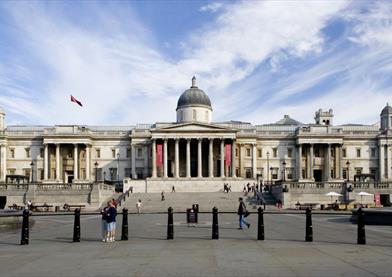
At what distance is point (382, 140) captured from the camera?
10544 cm

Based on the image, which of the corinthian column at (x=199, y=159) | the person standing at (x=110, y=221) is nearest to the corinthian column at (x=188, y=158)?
the corinthian column at (x=199, y=159)

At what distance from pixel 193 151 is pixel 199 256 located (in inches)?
3284

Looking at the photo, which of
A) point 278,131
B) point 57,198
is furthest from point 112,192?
point 278,131

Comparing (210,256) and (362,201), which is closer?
(210,256)

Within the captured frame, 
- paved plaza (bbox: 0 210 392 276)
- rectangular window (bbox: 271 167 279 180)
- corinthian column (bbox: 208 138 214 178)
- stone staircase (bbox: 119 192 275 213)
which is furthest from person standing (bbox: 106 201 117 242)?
rectangular window (bbox: 271 167 279 180)

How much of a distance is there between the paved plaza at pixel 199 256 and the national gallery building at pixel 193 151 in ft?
241

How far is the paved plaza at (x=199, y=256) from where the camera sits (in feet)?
49.3

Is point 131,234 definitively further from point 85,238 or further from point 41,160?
point 41,160

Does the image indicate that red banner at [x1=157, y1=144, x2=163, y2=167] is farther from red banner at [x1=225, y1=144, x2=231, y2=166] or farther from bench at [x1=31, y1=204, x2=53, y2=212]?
bench at [x1=31, y1=204, x2=53, y2=212]

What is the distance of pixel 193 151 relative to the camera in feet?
333

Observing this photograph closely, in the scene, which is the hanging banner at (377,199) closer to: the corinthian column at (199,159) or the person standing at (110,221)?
the corinthian column at (199,159)

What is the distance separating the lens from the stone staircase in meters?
63.9

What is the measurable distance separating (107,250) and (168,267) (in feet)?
16.6

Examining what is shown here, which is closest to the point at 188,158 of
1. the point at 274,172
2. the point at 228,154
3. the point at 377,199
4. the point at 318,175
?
the point at 228,154
